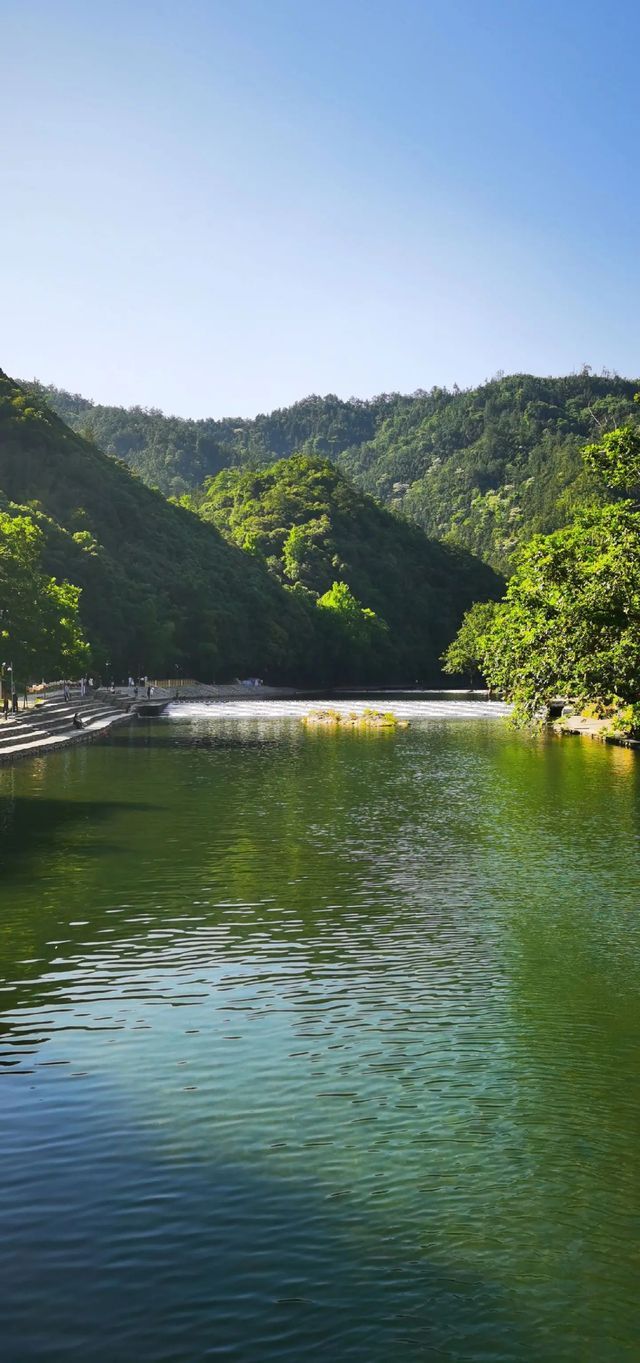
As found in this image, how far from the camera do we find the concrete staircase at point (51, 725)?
2502 inches

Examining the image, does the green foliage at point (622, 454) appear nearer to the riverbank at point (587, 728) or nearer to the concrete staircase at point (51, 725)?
the riverbank at point (587, 728)

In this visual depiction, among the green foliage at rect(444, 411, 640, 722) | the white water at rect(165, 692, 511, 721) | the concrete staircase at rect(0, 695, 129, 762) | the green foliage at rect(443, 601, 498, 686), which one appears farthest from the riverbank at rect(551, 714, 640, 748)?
the green foliage at rect(443, 601, 498, 686)

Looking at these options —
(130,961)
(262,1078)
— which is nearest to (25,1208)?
(262,1078)

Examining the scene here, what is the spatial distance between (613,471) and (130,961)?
79.5 ft

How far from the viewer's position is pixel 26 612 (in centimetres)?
7888

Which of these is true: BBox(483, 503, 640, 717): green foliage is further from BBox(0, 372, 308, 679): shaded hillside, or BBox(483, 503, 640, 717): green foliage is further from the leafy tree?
BBox(0, 372, 308, 679): shaded hillside

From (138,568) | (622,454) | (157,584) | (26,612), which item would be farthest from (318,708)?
(622,454)

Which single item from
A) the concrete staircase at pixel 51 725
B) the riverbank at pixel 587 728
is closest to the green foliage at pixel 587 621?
the riverbank at pixel 587 728

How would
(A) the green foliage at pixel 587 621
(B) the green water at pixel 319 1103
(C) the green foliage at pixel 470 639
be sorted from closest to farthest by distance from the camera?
1. (B) the green water at pixel 319 1103
2. (A) the green foliage at pixel 587 621
3. (C) the green foliage at pixel 470 639

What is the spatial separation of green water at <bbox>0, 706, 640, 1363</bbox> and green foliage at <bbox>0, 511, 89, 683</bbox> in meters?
47.7

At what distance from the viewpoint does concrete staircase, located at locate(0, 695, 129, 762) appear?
209 feet

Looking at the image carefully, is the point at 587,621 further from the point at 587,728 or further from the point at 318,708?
the point at 318,708

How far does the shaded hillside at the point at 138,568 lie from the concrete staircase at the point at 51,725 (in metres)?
41.2

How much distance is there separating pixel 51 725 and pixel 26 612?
7.51 metres
